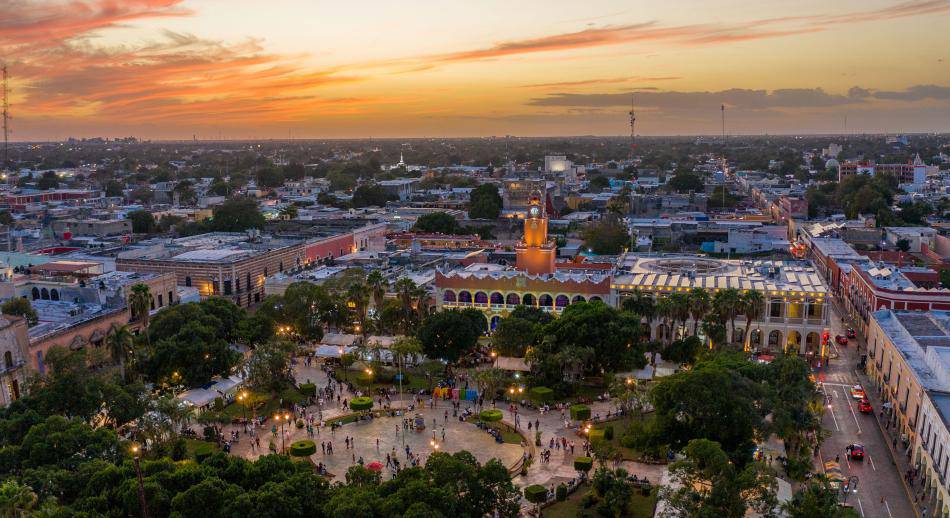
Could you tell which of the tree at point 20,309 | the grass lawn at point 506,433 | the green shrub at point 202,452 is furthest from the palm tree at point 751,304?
the tree at point 20,309

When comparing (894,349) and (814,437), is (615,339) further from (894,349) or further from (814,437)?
(894,349)

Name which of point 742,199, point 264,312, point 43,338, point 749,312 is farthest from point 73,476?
point 742,199

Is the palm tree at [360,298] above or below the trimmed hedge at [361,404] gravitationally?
above

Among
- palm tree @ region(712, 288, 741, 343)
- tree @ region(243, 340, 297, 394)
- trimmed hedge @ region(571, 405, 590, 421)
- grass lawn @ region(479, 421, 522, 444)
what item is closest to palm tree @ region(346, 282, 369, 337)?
tree @ region(243, 340, 297, 394)

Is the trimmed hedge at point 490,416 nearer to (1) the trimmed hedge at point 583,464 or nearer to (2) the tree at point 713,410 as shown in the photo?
(1) the trimmed hedge at point 583,464

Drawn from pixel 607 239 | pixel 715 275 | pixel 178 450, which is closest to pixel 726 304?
pixel 715 275

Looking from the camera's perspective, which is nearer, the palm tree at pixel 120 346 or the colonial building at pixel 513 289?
the palm tree at pixel 120 346
